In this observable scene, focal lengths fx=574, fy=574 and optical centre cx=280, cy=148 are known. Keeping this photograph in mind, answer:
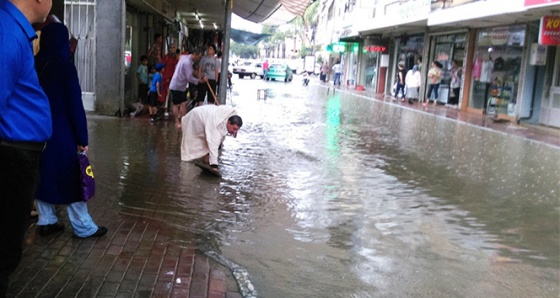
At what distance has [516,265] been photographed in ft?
17.0

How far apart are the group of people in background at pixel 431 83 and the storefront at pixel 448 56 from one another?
4 cm

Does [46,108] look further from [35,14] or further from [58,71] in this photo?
[58,71]

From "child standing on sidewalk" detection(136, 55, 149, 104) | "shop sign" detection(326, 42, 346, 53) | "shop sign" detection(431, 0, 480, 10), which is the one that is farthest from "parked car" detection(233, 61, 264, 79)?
"child standing on sidewalk" detection(136, 55, 149, 104)

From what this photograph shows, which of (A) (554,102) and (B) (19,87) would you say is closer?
(B) (19,87)

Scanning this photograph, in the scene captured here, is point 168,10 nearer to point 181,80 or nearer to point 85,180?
point 181,80

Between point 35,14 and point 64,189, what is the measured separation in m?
1.72

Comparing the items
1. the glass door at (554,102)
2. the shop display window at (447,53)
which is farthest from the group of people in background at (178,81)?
the shop display window at (447,53)

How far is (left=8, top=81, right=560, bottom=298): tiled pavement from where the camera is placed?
383cm

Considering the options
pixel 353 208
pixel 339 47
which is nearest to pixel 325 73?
pixel 339 47

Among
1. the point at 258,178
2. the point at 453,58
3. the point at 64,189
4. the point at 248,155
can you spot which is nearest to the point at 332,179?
the point at 258,178

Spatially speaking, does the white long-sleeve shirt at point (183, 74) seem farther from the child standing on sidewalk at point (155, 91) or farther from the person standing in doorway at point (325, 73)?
the person standing in doorway at point (325, 73)

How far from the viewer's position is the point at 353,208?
264 inches

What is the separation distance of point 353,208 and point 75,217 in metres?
3.25

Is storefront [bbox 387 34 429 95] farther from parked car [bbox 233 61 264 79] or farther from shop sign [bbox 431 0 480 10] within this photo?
parked car [bbox 233 61 264 79]
